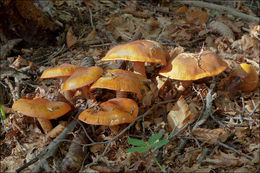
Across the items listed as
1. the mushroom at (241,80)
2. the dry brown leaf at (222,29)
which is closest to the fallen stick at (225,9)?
the dry brown leaf at (222,29)

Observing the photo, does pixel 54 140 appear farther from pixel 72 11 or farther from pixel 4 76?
pixel 72 11

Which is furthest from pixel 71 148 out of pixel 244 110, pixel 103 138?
pixel 244 110

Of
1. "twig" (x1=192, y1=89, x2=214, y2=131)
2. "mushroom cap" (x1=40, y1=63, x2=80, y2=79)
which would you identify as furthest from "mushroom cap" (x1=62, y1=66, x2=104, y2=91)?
"twig" (x1=192, y1=89, x2=214, y2=131)

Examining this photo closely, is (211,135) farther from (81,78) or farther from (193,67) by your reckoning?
(81,78)

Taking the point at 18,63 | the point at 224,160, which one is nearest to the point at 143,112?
the point at 224,160

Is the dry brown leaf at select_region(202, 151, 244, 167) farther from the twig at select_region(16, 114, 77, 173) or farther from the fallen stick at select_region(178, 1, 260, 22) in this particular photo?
the fallen stick at select_region(178, 1, 260, 22)

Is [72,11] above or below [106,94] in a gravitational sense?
above
